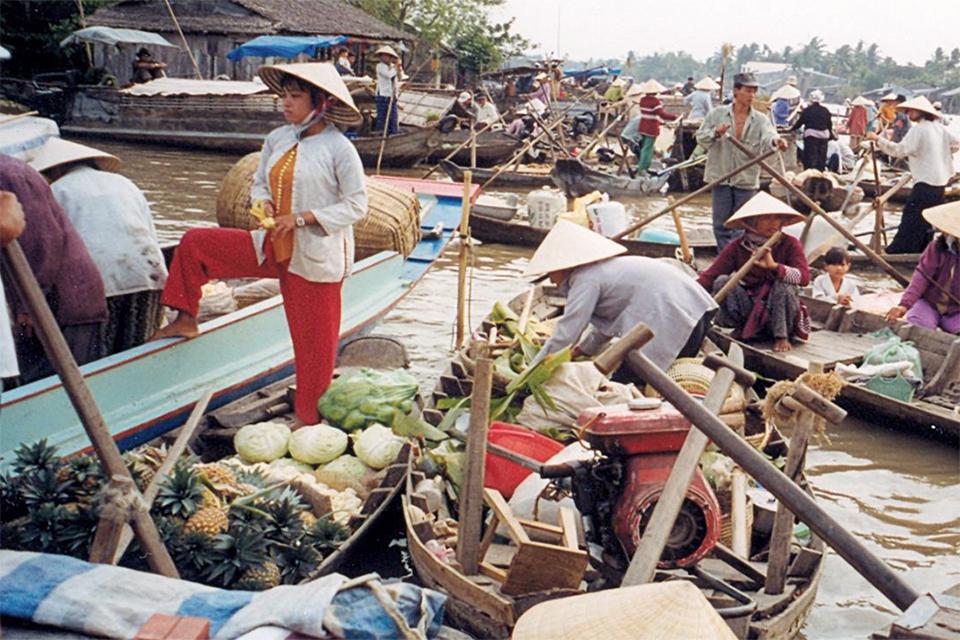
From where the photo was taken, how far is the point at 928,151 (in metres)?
9.51

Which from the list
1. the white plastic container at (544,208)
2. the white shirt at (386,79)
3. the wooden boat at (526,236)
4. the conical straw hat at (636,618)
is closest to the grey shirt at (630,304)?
the conical straw hat at (636,618)

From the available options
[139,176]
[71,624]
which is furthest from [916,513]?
[139,176]

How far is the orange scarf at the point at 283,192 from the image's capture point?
447 cm

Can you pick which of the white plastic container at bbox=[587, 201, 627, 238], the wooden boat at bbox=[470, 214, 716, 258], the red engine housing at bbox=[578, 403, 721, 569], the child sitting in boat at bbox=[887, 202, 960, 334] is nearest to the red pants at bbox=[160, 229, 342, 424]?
the red engine housing at bbox=[578, 403, 721, 569]

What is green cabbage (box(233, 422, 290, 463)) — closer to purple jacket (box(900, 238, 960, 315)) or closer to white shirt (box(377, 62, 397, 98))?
purple jacket (box(900, 238, 960, 315))

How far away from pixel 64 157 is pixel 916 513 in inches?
194

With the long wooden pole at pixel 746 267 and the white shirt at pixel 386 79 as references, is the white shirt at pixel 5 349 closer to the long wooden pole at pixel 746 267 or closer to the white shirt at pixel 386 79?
the long wooden pole at pixel 746 267

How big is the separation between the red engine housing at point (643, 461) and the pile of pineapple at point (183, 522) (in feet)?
4.04

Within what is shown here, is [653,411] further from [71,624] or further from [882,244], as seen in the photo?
[882,244]

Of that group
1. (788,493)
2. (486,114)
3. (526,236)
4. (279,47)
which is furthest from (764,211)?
(486,114)

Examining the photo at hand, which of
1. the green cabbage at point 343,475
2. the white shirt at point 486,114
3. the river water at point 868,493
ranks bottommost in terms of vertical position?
the river water at point 868,493

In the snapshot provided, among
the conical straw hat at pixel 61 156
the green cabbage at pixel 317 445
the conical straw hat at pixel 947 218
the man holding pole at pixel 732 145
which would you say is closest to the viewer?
the conical straw hat at pixel 61 156

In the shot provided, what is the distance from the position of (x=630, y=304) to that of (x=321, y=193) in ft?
5.24

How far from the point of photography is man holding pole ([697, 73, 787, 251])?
8352 mm
